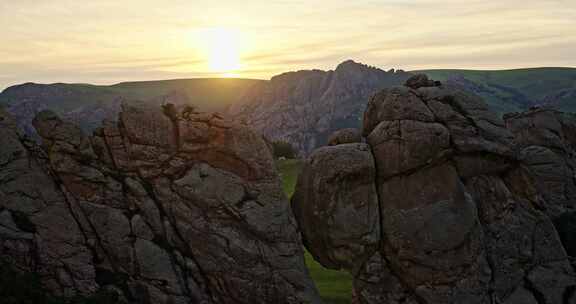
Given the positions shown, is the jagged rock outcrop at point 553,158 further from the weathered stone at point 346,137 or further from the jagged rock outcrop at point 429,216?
the weathered stone at point 346,137

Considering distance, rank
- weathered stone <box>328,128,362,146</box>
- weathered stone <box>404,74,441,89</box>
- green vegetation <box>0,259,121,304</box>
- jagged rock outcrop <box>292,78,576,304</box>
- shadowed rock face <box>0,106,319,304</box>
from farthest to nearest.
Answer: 1. weathered stone <box>404,74,441,89</box>
2. weathered stone <box>328,128,362,146</box>
3. jagged rock outcrop <box>292,78,576,304</box>
4. shadowed rock face <box>0,106,319,304</box>
5. green vegetation <box>0,259,121,304</box>

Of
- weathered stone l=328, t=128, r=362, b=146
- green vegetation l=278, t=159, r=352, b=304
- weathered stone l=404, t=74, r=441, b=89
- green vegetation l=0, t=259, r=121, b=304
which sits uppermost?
weathered stone l=404, t=74, r=441, b=89

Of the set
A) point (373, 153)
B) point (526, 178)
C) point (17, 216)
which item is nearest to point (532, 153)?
point (526, 178)

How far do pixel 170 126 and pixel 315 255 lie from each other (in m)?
12.1

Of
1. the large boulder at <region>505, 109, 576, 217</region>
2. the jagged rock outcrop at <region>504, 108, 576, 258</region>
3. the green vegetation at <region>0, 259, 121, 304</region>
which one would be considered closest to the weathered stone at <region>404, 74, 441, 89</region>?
the jagged rock outcrop at <region>504, 108, 576, 258</region>

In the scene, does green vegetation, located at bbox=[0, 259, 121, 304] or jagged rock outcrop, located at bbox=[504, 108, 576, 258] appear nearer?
green vegetation, located at bbox=[0, 259, 121, 304]

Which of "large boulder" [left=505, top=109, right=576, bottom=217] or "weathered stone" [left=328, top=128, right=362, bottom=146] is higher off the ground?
"weathered stone" [left=328, top=128, right=362, bottom=146]

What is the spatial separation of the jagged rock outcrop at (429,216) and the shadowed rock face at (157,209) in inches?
129

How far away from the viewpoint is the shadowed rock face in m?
34.0

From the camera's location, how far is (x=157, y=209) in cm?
3516

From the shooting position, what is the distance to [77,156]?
35250 mm

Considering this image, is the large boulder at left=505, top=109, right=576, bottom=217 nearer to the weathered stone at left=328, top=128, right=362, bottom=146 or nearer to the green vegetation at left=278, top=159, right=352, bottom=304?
the weathered stone at left=328, top=128, right=362, bottom=146

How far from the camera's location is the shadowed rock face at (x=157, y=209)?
34.0m

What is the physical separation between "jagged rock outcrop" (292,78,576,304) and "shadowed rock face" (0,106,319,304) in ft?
10.7
